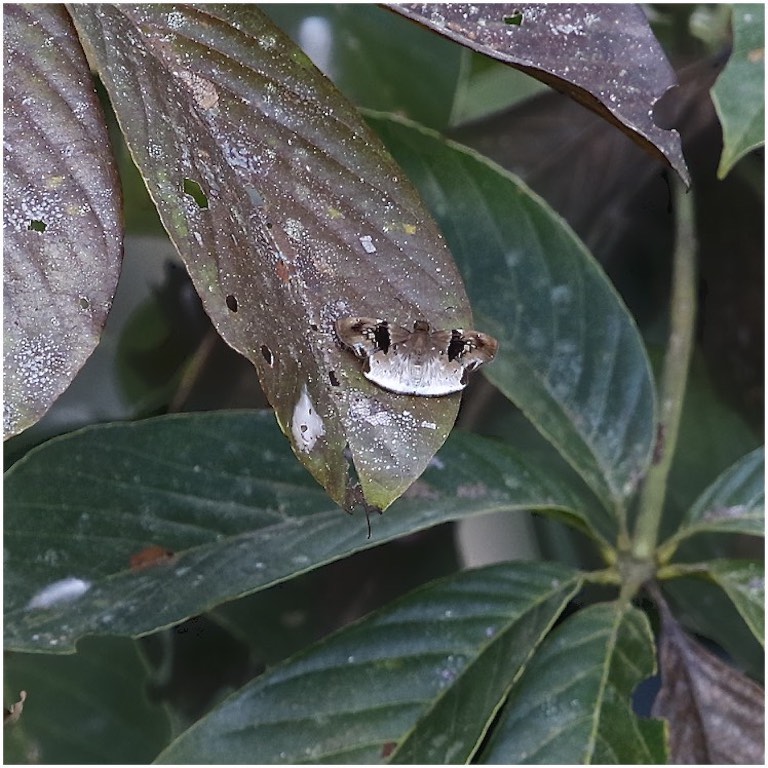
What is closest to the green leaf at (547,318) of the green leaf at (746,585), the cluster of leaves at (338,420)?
the cluster of leaves at (338,420)

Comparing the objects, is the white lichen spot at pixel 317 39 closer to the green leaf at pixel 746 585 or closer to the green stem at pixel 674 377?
the green stem at pixel 674 377

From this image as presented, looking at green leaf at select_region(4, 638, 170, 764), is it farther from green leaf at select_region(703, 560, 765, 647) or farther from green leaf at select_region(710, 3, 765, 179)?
green leaf at select_region(710, 3, 765, 179)

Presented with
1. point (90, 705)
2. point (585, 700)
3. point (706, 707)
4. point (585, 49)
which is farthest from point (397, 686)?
point (585, 49)

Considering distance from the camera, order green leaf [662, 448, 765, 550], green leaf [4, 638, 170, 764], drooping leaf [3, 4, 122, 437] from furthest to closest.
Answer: green leaf [4, 638, 170, 764] → green leaf [662, 448, 765, 550] → drooping leaf [3, 4, 122, 437]

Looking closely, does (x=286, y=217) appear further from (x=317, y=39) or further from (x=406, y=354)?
(x=317, y=39)

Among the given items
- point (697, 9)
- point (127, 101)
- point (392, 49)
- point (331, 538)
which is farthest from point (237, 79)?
point (697, 9)

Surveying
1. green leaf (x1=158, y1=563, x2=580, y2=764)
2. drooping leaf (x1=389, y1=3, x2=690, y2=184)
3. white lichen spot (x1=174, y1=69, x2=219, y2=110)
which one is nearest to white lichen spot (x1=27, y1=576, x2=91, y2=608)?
green leaf (x1=158, y1=563, x2=580, y2=764)
